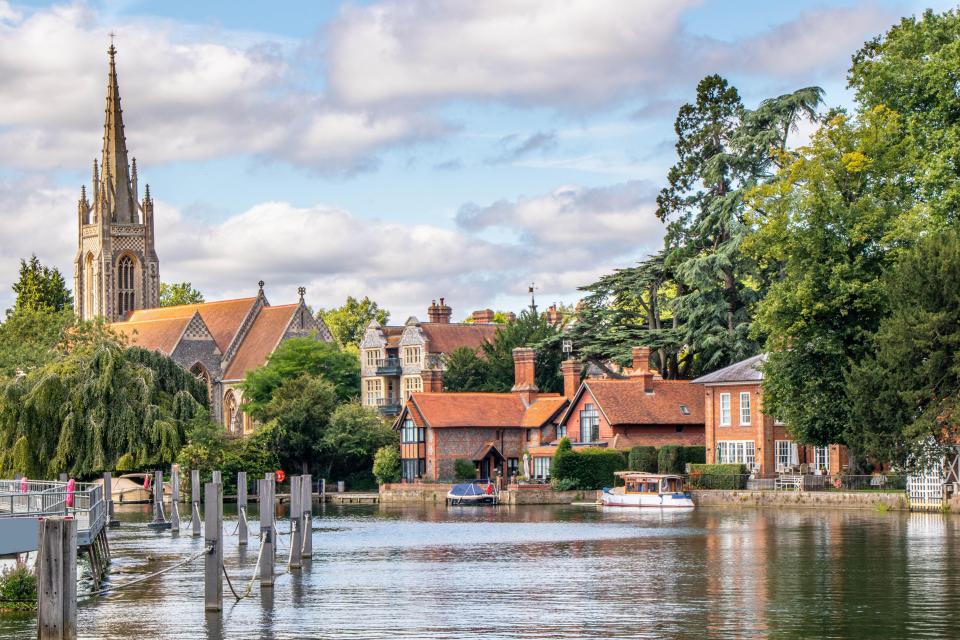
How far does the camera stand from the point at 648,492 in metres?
68.3

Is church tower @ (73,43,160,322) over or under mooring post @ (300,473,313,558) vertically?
over

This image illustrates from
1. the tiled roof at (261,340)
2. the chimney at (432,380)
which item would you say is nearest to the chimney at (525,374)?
the chimney at (432,380)

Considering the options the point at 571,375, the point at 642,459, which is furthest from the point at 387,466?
the point at 642,459

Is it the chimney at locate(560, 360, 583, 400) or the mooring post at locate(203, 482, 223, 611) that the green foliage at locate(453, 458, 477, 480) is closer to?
the chimney at locate(560, 360, 583, 400)

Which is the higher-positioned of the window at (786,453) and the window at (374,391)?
the window at (374,391)

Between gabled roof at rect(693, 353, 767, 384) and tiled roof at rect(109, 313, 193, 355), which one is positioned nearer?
gabled roof at rect(693, 353, 767, 384)

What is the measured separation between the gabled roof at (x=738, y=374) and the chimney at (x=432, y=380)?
70.2ft

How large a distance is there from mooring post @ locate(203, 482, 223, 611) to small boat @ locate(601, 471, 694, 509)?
40342mm

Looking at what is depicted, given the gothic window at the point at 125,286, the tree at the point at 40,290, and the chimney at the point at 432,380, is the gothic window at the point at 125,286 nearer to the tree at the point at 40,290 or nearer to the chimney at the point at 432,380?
the tree at the point at 40,290

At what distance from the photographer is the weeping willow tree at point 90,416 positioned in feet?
229

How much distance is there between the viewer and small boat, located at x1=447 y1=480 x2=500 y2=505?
75375mm

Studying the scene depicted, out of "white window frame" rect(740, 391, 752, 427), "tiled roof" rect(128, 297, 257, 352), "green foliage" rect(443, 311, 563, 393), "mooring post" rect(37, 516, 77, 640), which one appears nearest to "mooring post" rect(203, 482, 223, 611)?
"mooring post" rect(37, 516, 77, 640)

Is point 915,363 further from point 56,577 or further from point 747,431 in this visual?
point 56,577

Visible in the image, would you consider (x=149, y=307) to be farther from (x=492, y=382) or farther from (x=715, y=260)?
(x=715, y=260)
